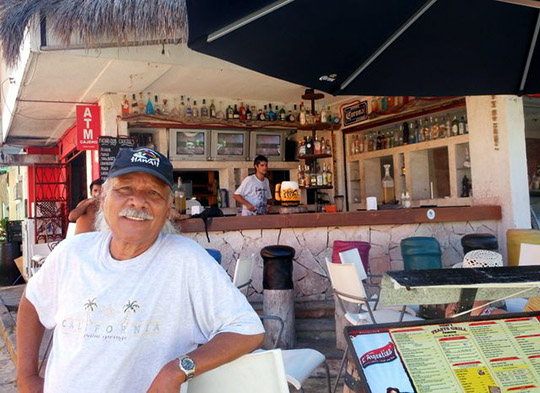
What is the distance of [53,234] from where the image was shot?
1162cm

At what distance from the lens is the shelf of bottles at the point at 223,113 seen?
719cm

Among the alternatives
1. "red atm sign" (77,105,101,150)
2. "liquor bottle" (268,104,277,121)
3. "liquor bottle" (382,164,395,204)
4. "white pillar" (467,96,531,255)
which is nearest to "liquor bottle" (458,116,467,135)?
"white pillar" (467,96,531,255)

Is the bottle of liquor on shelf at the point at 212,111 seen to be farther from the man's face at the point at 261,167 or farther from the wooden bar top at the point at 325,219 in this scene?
the wooden bar top at the point at 325,219

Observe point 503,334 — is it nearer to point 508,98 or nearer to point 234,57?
point 234,57

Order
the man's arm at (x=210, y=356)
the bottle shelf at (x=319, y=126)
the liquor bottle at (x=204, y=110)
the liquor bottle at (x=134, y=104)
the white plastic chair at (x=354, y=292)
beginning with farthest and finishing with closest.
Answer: the bottle shelf at (x=319, y=126)
the liquor bottle at (x=204, y=110)
the liquor bottle at (x=134, y=104)
the white plastic chair at (x=354, y=292)
the man's arm at (x=210, y=356)

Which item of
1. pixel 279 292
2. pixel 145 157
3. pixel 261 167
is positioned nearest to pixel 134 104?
pixel 261 167

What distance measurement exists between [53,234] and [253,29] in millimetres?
10458

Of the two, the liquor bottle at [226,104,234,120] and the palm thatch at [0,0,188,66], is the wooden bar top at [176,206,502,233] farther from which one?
the liquor bottle at [226,104,234,120]

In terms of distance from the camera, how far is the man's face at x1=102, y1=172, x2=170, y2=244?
175cm

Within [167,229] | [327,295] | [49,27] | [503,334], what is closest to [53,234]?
[49,27]

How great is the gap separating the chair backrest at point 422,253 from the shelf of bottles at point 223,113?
3215 mm

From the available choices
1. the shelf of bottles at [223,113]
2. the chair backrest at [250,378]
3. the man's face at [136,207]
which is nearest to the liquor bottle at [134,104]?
the shelf of bottles at [223,113]

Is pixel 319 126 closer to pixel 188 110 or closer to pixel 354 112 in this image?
pixel 354 112

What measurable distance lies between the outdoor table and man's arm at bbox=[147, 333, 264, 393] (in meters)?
0.47
